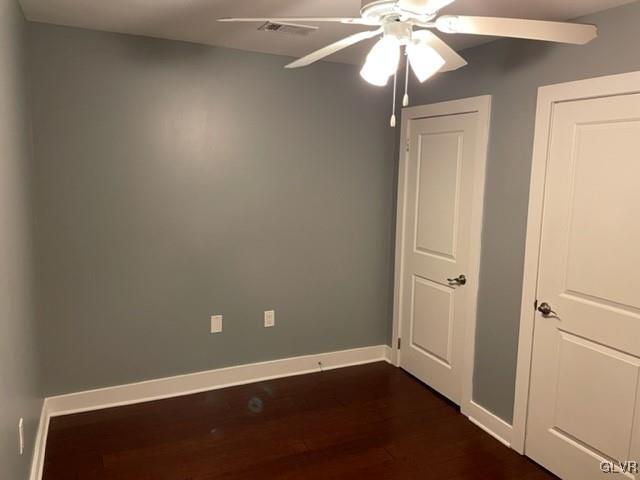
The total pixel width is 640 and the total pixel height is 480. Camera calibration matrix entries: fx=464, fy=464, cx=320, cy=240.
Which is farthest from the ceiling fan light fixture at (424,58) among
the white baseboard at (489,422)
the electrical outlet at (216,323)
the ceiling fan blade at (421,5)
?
the electrical outlet at (216,323)

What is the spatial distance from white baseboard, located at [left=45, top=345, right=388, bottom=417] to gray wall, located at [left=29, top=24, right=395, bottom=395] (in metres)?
0.07

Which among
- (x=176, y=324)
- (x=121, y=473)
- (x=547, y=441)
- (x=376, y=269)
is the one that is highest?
(x=376, y=269)

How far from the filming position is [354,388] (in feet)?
11.3

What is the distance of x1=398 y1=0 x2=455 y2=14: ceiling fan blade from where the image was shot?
4.48 ft

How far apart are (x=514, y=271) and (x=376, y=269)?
1342mm

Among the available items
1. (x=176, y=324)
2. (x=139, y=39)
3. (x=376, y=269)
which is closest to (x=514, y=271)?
(x=376, y=269)

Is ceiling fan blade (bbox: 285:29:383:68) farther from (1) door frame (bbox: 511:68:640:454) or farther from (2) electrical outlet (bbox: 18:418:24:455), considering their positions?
(2) electrical outlet (bbox: 18:418:24:455)

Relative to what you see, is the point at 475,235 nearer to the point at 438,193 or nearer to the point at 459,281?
the point at 459,281

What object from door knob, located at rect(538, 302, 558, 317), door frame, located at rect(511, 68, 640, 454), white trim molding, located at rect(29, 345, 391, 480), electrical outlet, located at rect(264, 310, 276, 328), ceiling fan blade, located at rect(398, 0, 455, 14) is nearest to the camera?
ceiling fan blade, located at rect(398, 0, 455, 14)

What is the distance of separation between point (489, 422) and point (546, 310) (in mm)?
876

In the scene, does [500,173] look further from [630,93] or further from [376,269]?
[376,269]

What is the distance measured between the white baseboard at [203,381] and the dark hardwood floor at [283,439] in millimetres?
68

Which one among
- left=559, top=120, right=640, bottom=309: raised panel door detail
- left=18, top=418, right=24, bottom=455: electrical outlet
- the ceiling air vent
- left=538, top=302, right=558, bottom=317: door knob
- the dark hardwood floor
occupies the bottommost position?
the dark hardwood floor

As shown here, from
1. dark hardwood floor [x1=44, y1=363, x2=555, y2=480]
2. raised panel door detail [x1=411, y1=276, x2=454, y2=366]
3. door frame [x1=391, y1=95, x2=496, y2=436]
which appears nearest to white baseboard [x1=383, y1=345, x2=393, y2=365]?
raised panel door detail [x1=411, y1=276, x2=454, y2=366]
